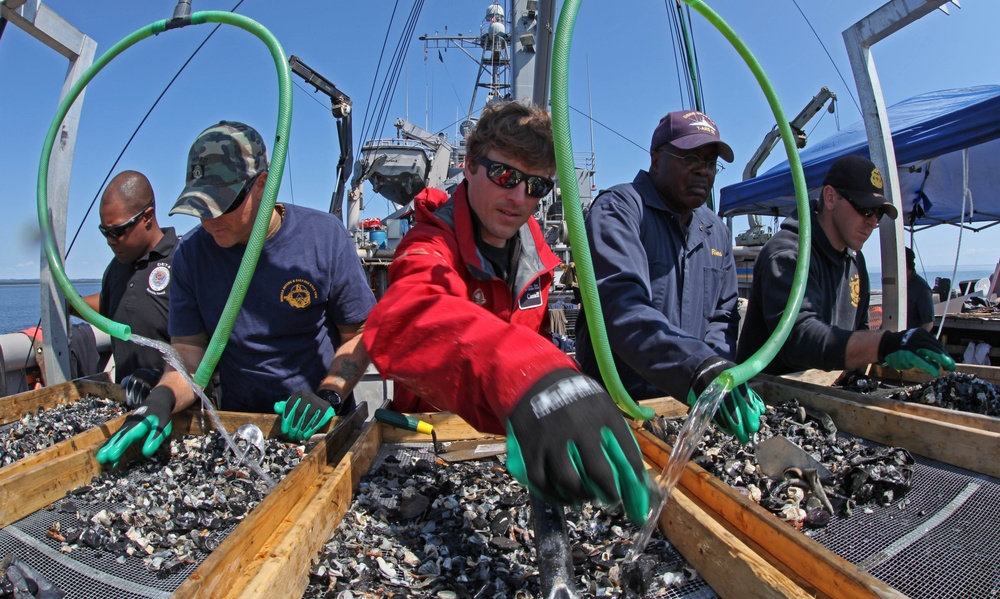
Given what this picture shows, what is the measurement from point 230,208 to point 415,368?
1362 mm

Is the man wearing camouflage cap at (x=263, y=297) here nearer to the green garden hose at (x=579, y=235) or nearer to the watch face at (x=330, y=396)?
the watch face at (x=330, y=396)

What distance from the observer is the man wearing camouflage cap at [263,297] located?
214cm

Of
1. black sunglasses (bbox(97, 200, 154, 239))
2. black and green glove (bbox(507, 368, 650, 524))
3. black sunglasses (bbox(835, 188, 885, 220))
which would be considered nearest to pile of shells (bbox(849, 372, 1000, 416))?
black sunglasses (bbox(835, 188, 885, 220))

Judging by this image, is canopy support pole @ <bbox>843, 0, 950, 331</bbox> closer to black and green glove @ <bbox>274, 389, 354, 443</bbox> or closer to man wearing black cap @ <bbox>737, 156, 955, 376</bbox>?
man wearing black cap @ <bbox>737, 156, 955, 376</bbox>

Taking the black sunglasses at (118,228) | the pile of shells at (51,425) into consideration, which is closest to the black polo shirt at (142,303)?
the black sunglasses at (118,228)

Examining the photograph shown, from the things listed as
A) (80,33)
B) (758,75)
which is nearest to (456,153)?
(80,33)

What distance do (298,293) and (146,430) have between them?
0.78 meters

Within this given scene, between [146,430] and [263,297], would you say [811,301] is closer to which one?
[263,297]

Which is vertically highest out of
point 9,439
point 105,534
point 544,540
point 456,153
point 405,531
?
point 456,153

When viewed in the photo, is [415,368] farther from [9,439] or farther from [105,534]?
[9,439]

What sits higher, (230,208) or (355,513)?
(230,208)

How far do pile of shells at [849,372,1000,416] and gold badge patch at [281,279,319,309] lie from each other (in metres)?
2.79

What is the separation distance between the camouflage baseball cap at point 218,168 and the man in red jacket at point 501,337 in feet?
2.45

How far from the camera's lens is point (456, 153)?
22.6m
